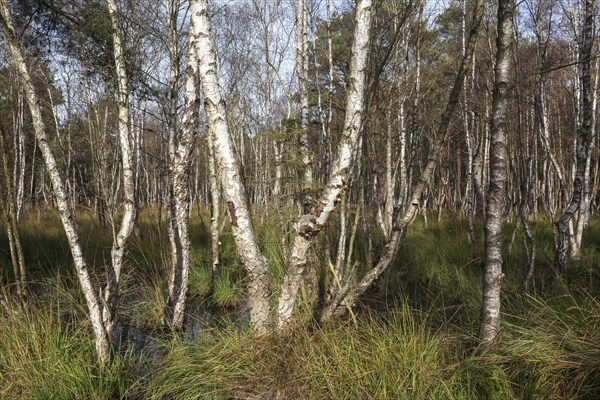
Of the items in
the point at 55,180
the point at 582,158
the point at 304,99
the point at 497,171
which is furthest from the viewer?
the point at 304,99

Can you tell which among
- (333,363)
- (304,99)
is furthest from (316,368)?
(304,99)

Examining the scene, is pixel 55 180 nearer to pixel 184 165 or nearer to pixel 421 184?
pixel 184 165

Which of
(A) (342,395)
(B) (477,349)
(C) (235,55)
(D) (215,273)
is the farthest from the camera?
(C) (235,55)

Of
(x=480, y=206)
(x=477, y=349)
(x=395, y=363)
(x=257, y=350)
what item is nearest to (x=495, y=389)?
(x=477, y=349)

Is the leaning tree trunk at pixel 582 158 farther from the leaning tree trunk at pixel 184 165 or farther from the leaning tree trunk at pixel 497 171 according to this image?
the leaning tree trunk at pixel 184 165

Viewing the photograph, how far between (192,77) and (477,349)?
12.2 ft

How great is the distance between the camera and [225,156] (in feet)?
9.62

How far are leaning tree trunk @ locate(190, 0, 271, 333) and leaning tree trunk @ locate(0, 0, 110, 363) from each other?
1178mm

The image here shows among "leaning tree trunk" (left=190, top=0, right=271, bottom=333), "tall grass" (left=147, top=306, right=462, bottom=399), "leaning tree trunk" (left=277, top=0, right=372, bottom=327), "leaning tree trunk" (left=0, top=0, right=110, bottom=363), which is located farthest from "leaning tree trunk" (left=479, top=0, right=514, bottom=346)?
"leaning tree trunk" (left=0, top=0, right=110, bottom=363)

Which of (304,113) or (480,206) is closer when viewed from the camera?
(304,113)

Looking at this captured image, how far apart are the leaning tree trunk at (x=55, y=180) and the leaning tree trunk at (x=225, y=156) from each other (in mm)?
1178

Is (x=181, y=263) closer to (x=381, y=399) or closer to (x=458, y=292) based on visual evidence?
(x=381, y=399)

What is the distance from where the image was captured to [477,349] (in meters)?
2.73

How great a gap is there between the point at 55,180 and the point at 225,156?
1.27m
